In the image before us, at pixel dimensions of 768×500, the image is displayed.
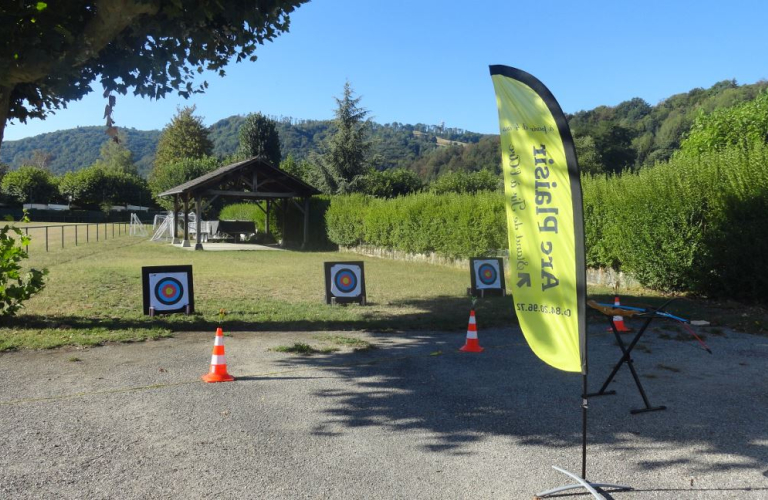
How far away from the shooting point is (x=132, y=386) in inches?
235

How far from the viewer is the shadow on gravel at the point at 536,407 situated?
14.5ft

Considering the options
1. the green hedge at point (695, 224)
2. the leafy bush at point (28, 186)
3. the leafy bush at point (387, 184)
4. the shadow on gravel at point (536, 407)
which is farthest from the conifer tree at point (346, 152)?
the leafy bush at point (28, 186)

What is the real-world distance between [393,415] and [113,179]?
87.5 meters

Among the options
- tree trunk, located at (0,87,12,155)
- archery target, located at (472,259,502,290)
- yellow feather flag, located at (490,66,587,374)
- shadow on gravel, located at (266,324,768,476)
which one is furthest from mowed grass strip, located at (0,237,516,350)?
yellow feather flag, located at (490,66,587,374)

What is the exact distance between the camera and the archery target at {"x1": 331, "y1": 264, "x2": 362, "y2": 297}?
1197 centimetres

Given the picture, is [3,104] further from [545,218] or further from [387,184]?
[387,184]

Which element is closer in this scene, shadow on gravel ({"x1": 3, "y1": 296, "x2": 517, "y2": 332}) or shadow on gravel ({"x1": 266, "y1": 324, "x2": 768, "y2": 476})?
shadow on gravel ({"x1": 266, "y1": 324, "x2": 768, "y2": 476})

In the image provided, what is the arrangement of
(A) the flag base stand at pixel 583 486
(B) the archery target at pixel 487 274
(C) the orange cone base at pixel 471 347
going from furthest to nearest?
1. (B) the archery target at pixel 487 274
2. (C) the orange cone base at pixel 471 347
3. (A) the flag base stand at pixel 583 486

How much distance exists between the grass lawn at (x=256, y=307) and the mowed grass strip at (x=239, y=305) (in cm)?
2

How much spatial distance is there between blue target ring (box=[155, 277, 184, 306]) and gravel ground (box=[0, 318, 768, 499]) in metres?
2.61

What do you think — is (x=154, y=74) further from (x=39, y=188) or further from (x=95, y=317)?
(x=39, y=188)

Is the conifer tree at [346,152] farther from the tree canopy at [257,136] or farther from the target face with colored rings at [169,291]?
the target face with colored rings at [169,291]

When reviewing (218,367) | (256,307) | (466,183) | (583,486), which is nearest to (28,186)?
(466,183)

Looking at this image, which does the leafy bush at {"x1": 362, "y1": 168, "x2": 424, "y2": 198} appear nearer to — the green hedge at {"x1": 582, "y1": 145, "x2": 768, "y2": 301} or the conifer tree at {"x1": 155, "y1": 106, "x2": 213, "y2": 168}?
the green hedge at {"x1": 582, "y1": 145, "x2": 768, "y2": 301}
